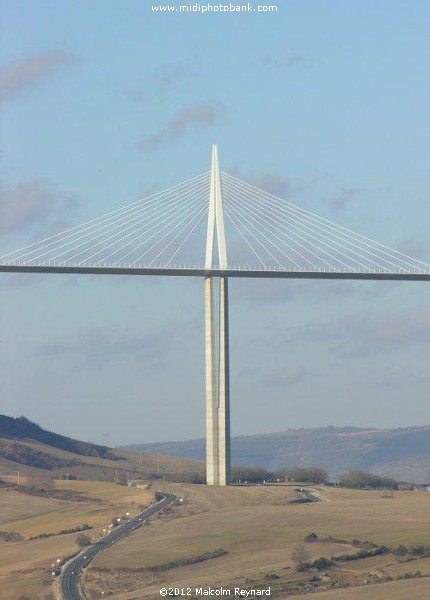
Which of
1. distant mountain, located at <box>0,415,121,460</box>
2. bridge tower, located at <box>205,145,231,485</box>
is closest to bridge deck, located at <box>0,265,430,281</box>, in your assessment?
bridge tower, located at <box>205,145,231,485</box>

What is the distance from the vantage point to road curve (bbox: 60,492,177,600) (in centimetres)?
6047

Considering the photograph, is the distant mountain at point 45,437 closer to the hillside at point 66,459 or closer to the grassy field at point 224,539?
the hillside at point 66,459

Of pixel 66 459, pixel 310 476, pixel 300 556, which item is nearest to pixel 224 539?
pixel 300 556

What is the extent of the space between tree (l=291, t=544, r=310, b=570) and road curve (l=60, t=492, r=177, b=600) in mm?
8070

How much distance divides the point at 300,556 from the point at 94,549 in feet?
34.6

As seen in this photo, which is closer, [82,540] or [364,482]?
[82,540]

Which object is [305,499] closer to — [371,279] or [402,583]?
[371,279]

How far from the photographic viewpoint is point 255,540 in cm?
7038

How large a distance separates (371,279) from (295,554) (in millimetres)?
22786

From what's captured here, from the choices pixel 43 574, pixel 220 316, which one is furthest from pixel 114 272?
pixel 43 574

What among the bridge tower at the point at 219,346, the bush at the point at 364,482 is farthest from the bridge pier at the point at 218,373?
the bush at the point at 364,482

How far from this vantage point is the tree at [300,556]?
6378 cm

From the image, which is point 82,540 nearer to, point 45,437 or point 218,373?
point 218,373

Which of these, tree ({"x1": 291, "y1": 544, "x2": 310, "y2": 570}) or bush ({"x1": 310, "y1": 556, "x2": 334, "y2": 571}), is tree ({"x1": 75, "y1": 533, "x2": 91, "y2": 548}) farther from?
bush ({"x1": 310, "y1": 556, "x2": 334, "y2": 571})
